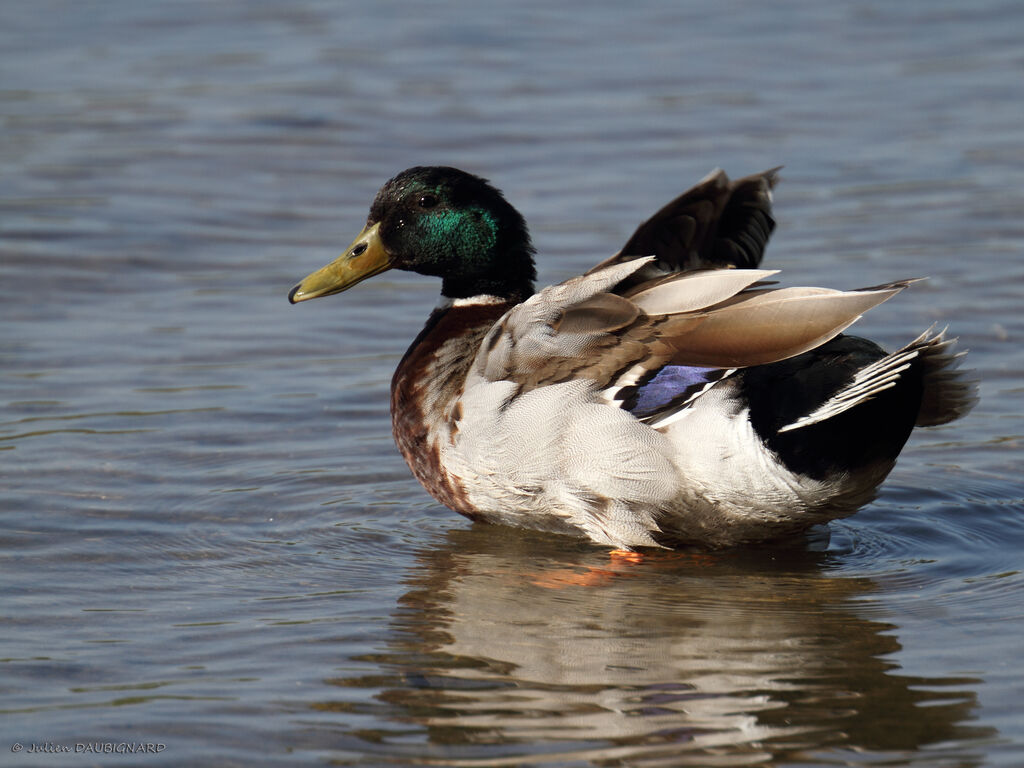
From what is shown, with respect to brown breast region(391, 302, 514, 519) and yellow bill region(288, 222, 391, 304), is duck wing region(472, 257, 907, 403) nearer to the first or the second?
brown breast region(391, 302, 514, 519)

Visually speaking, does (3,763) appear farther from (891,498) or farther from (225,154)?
(225,154)

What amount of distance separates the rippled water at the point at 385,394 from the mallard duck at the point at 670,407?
220 millimetres

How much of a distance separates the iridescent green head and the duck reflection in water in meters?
1.04

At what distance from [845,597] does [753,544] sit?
458 mm

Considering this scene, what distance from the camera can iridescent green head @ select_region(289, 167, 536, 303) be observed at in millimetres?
5309

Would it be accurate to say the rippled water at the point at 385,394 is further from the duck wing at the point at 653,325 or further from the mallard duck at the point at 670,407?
the duck wing at the point at 653,325

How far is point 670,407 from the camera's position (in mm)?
4352

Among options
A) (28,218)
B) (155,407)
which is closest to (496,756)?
(155,407)

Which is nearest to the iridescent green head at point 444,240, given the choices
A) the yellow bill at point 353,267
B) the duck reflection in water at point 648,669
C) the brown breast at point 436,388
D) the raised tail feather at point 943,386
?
the yellow bill at point 353,267

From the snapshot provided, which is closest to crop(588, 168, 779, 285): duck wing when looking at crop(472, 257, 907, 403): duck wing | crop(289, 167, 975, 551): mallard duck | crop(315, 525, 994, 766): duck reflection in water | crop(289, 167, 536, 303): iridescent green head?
crop(289, 167, 975, 551): mallard duck

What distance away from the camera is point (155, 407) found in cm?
600

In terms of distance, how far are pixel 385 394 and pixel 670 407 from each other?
82.3 inches

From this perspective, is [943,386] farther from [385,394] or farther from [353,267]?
[385,394]

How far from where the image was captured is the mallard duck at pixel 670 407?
420cm
